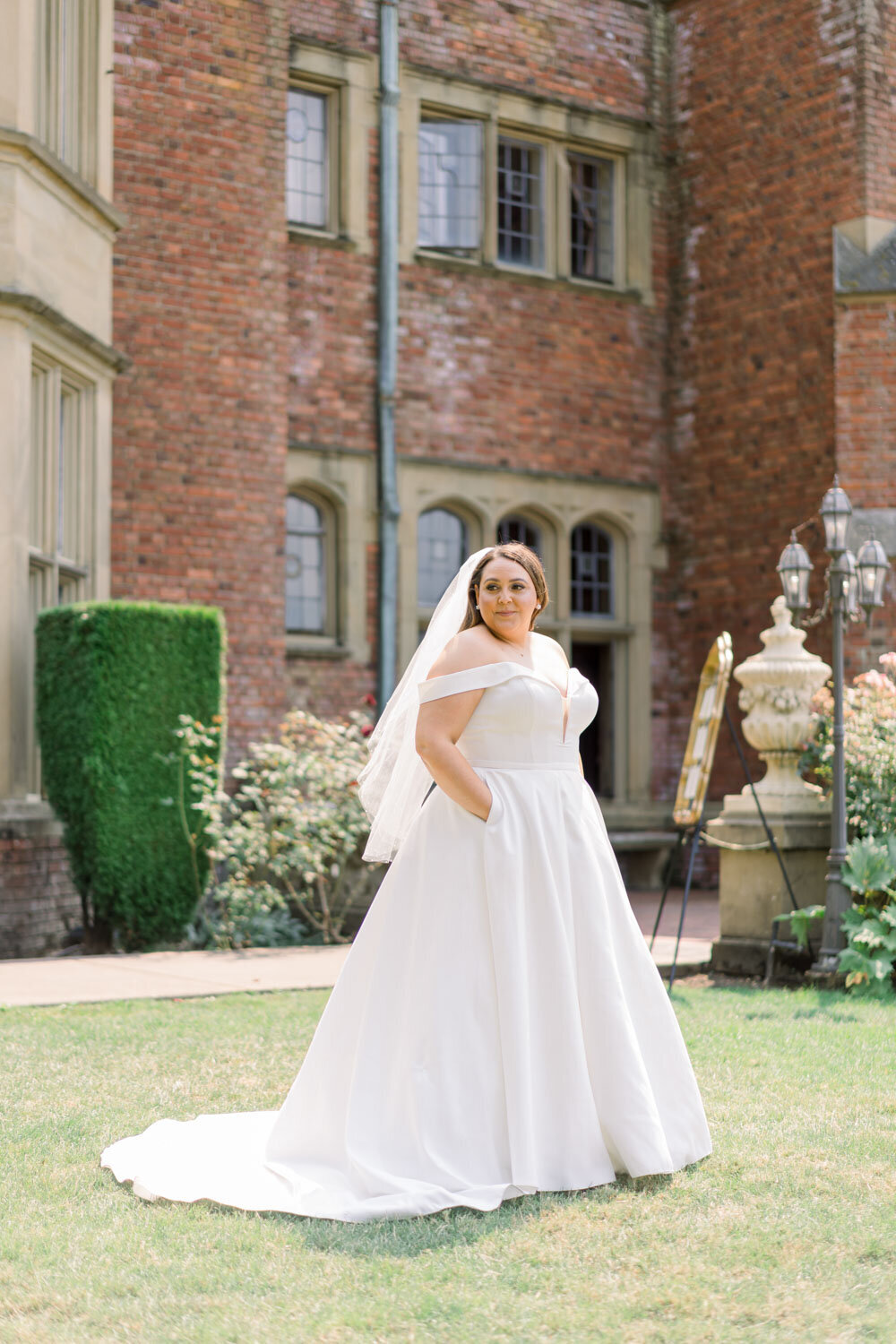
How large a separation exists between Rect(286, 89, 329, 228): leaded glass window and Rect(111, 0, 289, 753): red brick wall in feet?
Result: 2.07

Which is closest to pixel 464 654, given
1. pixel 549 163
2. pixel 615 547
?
pixel 615 547

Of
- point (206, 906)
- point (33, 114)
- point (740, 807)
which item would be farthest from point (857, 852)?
point (33, 114)

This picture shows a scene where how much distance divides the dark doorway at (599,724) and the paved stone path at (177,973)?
13.8 ft

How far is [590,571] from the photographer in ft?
47.0

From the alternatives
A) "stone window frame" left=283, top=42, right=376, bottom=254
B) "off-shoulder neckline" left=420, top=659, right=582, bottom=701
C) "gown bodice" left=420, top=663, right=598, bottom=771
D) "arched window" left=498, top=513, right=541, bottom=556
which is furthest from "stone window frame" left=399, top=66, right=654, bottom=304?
"gown bodice" left=420, top=663, right=598, bottom=771

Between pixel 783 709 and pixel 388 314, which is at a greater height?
pixel 388 314

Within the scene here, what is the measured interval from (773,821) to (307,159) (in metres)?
7.22

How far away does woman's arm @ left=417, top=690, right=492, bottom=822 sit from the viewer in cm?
429

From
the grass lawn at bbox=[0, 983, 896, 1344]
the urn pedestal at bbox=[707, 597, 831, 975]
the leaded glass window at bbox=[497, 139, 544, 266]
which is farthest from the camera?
the leaded glass window at bbox=[497, 139, 544, 266]

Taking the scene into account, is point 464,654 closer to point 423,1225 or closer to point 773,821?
point 423,1225

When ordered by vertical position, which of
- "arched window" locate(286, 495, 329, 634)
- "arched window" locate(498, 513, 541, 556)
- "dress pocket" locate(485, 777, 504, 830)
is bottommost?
"dress pocket" locate(485, 777, 504, 830)

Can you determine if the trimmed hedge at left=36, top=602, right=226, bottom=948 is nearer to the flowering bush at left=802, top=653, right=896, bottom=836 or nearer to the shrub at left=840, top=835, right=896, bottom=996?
the flowering bush at left=802, top=653, right=896, bottom=836

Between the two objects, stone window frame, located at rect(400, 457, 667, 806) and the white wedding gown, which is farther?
stone window frame, located at rect(400, 457, 667, 806)

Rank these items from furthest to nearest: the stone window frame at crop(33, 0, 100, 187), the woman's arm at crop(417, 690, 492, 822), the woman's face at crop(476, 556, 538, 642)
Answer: the stone window frame at crop(33, 0, 100, 187)
the woman's face at crop(476, 556, 538, 642)
the woman's arm at crop(417, 690, 492, 822)
